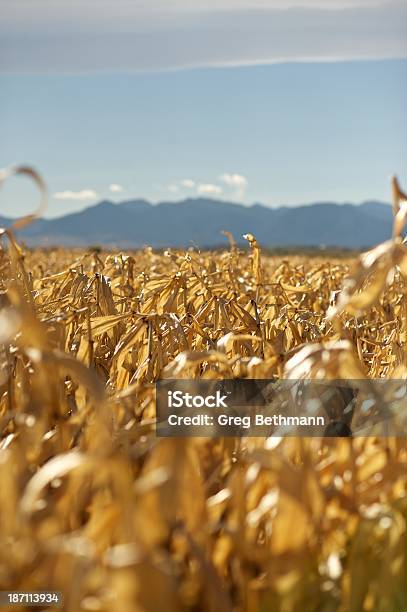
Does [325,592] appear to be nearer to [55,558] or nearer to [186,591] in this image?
[186,591]

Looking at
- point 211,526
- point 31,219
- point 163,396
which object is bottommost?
point 211,526

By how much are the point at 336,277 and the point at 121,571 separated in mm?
6930

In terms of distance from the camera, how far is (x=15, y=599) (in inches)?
53.3

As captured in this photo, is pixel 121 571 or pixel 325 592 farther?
pixel 325 592

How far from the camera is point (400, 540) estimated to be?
1.40 meters

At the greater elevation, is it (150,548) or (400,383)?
(400,383)

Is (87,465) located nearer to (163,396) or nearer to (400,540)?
(400,540)

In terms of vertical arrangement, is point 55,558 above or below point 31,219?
below

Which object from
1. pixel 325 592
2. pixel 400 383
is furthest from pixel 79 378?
pixel 400 383

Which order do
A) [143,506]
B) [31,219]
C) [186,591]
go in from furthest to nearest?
[31,219] → [186,591] → [143,506]

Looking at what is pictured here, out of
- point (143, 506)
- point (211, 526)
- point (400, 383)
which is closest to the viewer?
point (143, 506)

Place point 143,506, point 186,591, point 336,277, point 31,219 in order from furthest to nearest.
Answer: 1. point 336,277
2. point 31,219
3. point 186,591
4. point 143,506

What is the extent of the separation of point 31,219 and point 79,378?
1.39 ft

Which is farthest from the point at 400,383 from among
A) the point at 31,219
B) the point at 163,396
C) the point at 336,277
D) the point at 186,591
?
the point at 336,277
